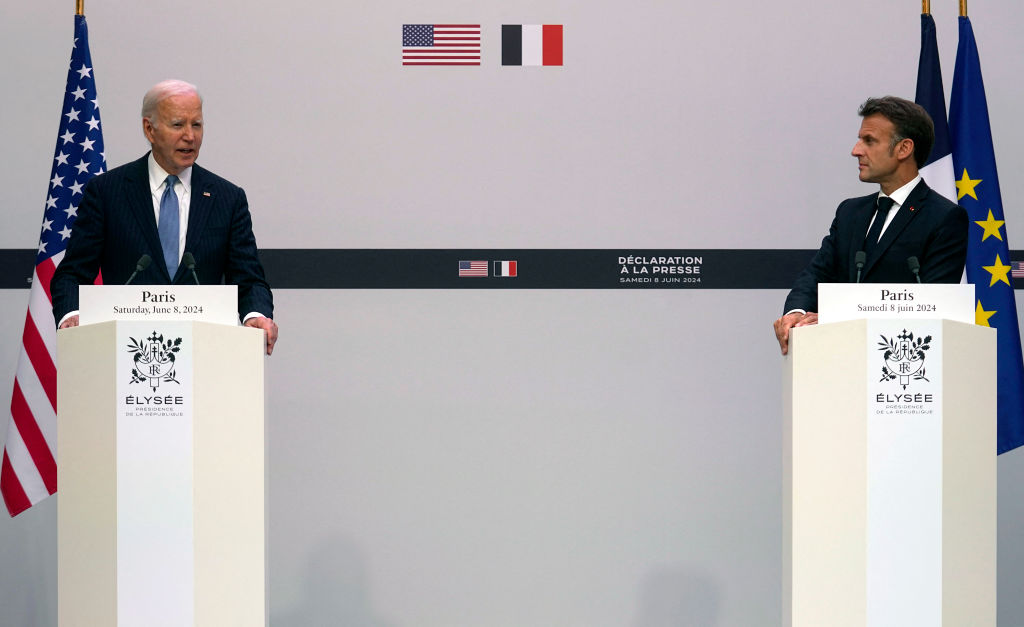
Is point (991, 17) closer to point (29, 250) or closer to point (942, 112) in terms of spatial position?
point (942, 112)

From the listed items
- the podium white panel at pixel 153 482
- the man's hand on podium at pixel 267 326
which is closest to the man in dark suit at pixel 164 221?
the man's hand on podium at pixel 267 326

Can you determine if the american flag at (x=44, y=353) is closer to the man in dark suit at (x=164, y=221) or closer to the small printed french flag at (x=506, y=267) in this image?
the man in dark suit at (x=164, y=221)

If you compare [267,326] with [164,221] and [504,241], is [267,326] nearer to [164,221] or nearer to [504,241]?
[164,221]

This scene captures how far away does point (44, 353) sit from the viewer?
427 cm

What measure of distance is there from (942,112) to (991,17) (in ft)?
Answer: 2.48

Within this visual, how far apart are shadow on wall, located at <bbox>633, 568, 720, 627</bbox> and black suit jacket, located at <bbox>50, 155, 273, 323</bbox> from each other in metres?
2.34

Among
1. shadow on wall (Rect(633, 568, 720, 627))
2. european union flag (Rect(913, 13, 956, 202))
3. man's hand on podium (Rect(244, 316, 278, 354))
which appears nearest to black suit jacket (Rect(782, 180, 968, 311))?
european union flag (Rect(913, 13, 956, 202))

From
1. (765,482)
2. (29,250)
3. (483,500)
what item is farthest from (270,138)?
(765,482)

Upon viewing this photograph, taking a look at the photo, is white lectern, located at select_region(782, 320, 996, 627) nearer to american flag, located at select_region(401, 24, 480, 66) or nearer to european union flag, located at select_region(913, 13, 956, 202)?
european union flag, located at select_region(913, 13, 956, 202)

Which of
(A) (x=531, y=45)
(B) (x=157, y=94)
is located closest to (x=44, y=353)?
(B) (x=157, y=94)

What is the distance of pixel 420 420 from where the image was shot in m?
4.80

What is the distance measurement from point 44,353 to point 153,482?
168cm

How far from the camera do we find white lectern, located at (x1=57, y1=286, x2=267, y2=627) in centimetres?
287

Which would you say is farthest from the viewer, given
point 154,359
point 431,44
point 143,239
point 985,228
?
point 431,44
